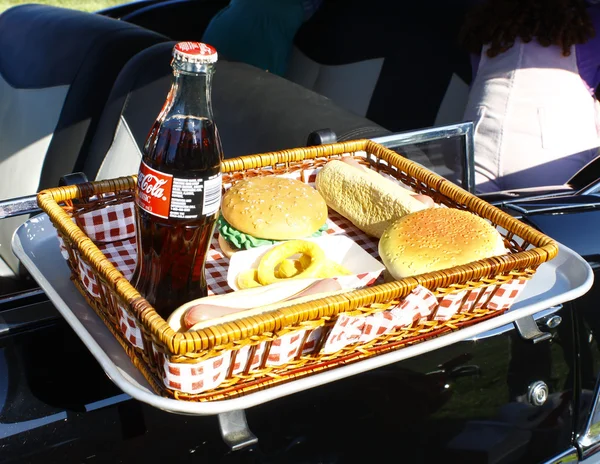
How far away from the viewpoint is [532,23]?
2127 millimetres

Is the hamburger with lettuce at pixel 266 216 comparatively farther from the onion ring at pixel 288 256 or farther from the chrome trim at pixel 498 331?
the chrome trim at pixel 498 331

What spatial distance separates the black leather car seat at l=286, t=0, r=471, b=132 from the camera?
247 cm

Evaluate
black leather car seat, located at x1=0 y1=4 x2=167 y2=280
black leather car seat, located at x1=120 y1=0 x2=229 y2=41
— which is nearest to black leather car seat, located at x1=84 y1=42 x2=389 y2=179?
black leather car seat, located at x1=0 y1=4 x2=167 y2=280

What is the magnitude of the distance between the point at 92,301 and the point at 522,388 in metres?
0.76

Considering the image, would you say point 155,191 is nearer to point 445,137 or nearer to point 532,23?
point 445,137

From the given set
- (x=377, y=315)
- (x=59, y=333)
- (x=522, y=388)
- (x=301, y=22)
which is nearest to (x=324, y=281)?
(x=377, y=315)

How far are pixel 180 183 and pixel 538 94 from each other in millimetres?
1611

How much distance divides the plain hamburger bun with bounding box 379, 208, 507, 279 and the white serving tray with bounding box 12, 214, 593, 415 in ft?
0.30

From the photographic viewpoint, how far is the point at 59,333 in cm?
96

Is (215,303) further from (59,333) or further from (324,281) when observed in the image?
(59,333)

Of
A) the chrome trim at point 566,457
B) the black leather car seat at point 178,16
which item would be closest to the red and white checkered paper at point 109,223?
the chrome trim at point 566,457

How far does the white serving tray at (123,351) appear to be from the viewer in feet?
2.45

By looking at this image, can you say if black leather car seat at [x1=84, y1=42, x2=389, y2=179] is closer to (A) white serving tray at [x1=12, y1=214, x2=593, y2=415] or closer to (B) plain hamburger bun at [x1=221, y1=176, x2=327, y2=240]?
→ (B) plain hamburger bun at [x1=221, y1=176, x2=327, y2=240]

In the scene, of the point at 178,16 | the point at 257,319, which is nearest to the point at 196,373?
the point at 257,319
